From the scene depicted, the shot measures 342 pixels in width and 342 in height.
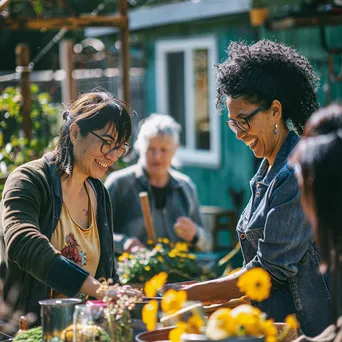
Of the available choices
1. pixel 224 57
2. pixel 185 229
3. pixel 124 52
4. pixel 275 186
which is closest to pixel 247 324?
pixel 275 186

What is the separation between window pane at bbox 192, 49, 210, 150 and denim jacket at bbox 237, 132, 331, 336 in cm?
724

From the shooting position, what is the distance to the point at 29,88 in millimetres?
6773

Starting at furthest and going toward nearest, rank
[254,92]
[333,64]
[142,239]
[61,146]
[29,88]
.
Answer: [333,64] < [29,88] < [142,239] < [61,146] < [254,92]

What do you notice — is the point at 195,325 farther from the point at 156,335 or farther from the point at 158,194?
the point at 158,194

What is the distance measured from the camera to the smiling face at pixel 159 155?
6.25 m

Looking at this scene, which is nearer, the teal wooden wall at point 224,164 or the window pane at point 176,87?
the teal wooden wall at point 224,164

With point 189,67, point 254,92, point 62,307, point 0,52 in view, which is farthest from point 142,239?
point 0,52

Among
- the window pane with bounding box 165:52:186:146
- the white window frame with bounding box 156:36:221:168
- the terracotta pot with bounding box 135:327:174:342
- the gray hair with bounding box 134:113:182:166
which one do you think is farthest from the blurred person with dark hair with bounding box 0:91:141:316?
the window pane with bounding box 165:52:186:146

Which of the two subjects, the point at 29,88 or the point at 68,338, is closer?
the point at 68,338

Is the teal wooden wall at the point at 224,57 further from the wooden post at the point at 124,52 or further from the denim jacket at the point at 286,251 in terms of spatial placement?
the denim jacket at the point at 286,251

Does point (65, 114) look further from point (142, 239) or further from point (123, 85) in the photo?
point (123, 85)

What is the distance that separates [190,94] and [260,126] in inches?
297

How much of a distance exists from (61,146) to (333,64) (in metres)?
5.02

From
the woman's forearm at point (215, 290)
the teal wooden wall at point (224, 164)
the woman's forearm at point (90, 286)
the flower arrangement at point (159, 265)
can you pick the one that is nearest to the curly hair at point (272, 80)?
the woman's forearm at point (215, 290)
